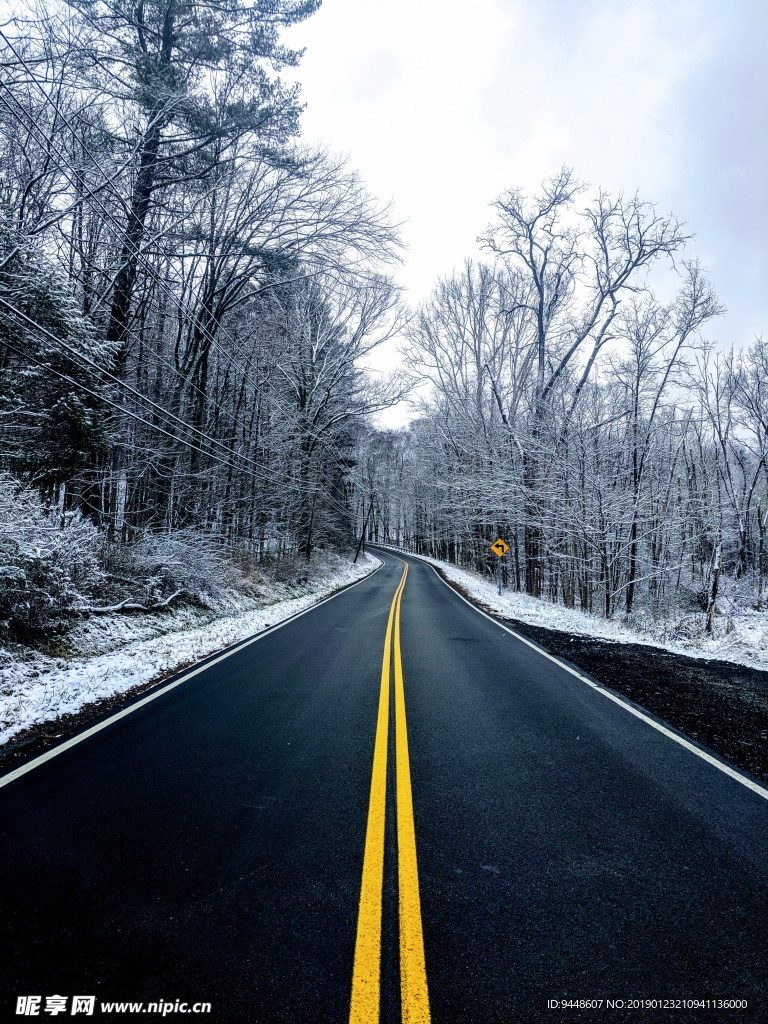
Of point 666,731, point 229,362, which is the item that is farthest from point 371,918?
point 229,362

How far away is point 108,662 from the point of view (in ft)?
22.1

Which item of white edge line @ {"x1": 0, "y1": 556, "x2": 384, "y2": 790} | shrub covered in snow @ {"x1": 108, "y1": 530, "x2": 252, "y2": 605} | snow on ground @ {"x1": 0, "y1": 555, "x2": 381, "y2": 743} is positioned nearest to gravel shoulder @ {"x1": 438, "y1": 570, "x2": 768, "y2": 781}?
white edge line @ {"x1": 0, "y1": 556, "x2": 384, "y2": 790}

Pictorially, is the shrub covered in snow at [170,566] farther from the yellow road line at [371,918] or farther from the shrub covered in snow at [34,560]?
the yellow road line at [371,918]

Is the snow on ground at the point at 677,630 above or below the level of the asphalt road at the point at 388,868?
below

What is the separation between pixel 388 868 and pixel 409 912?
33 centimetres

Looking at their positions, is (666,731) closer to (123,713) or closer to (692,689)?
(692,689)

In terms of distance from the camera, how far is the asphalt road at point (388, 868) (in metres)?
1.83

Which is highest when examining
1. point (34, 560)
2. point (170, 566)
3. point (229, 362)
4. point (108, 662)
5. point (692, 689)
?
point (229, 362)

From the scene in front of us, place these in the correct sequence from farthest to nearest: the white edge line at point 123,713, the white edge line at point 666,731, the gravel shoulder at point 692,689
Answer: the gravel shoulder at point 692,689 < the white edge line at point 123,713 < the white edge line at point 666,731

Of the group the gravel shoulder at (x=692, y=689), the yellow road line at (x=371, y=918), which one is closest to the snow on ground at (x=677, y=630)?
the gravel shoulder at (x=692, y=689)

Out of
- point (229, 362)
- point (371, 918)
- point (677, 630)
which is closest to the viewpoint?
point (371, 918)

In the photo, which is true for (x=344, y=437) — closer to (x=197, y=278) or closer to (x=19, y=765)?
(x=197, y=278)

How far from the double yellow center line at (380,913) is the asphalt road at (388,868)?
2 cm

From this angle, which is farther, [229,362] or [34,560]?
[229,362]
